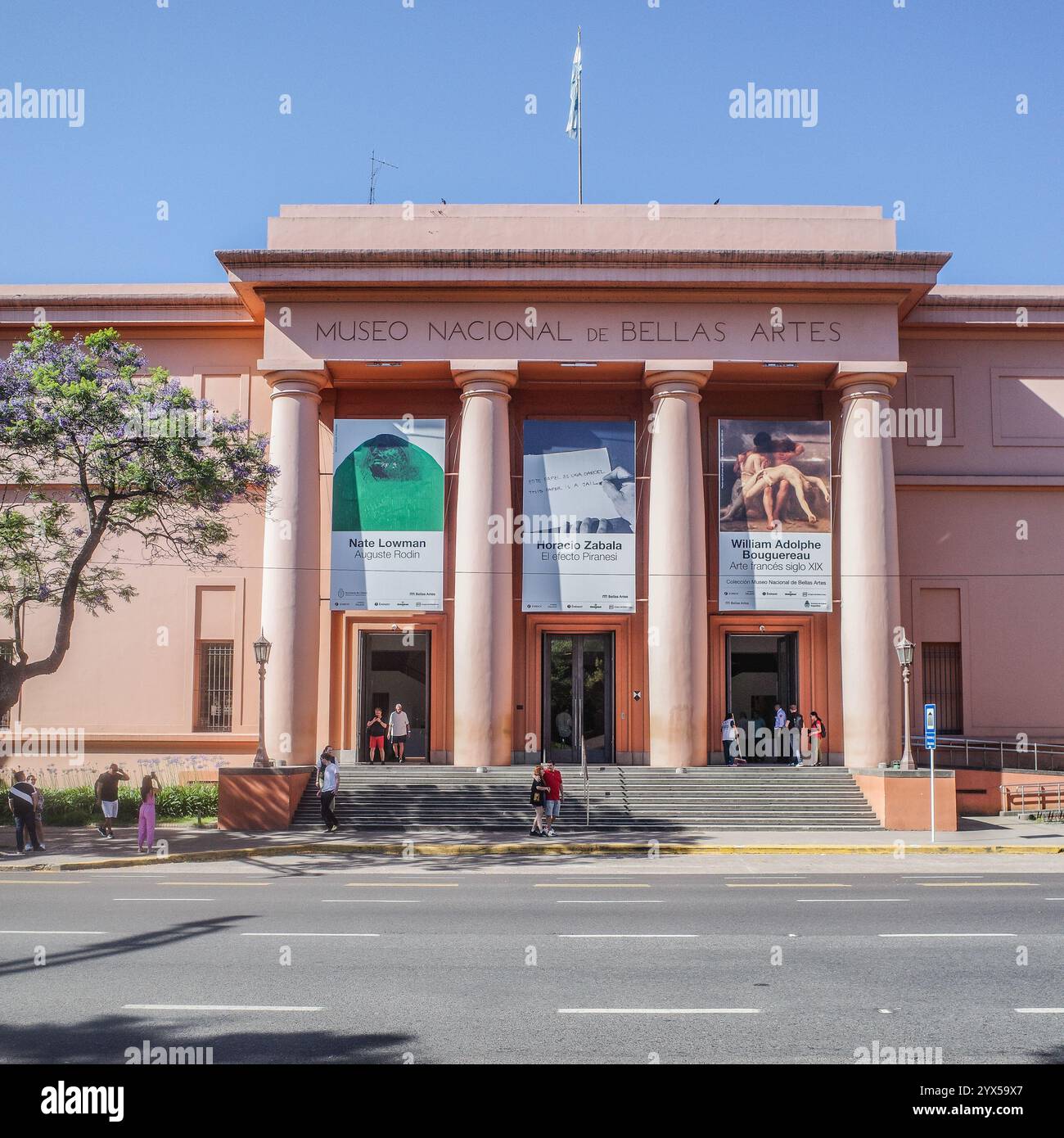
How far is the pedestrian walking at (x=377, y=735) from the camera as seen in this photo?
29.9m

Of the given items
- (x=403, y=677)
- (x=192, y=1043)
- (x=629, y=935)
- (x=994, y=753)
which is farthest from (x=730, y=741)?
(x=192, y=1043)

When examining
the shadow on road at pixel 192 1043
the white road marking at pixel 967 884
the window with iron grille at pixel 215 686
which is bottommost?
the white road marking at pixel 967 884

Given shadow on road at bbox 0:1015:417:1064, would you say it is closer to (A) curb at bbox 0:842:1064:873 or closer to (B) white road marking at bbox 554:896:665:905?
(B) white road marking at bbox 554:896:665:905

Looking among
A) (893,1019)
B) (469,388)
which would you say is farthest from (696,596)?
(893,1019)

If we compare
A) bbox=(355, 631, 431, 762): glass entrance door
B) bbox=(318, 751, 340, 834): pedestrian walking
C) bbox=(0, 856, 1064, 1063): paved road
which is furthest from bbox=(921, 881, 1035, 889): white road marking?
bbox=(355, 631, 431, 762): glass entrance door

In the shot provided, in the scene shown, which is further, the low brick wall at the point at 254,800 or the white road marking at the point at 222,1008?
the low brick wall at the point at 254,800

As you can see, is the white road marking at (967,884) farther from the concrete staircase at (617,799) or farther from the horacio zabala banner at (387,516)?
the horacio zabala banner at (387,516)

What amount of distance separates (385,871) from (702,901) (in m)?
6.23

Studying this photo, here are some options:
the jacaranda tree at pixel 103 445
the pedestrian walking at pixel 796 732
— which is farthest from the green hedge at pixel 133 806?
the pedestrian walking at pixel 796 732

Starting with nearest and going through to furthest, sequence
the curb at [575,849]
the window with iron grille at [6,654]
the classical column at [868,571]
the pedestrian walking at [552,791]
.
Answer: the curb at [575,849]
the window with iron grille at [6,654]
the pedestrian walking at [552,791]
the classical column at [868,571]

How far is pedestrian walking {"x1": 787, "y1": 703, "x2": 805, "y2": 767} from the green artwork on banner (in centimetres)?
1031

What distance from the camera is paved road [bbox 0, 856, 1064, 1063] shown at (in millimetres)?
7648

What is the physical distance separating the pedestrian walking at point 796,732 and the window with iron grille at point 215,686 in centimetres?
1477

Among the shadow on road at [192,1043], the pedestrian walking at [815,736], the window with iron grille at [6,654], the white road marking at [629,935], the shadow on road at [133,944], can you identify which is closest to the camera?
the shadow on road at [192,1043]
